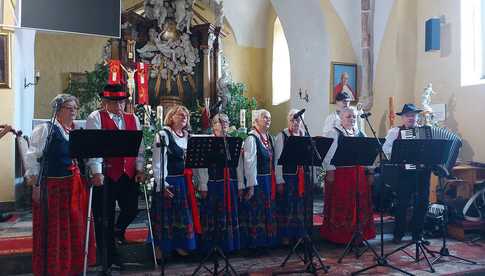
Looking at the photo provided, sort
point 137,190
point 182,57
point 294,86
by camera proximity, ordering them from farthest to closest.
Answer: point 182,57 → point 294,86 → point 137,190

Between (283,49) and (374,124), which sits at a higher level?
(283,49)

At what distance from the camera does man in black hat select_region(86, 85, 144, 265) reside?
173 inches

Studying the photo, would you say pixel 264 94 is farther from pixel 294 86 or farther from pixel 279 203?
pixel 279 203

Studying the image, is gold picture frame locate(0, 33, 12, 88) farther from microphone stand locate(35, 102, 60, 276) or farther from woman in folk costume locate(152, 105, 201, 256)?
woman in folk costume locate(152, 105, 201, 256)

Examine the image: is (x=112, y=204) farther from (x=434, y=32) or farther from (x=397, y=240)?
(x=434, y=32)

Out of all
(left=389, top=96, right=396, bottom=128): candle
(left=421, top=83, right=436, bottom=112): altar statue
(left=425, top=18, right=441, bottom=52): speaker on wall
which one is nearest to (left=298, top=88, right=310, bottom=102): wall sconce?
(left=389, top=96, right=396, bottom=128): candle

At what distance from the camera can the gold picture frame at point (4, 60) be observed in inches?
279

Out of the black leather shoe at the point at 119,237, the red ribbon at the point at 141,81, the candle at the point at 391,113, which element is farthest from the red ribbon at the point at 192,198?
the red ribbon at the point at 141,81

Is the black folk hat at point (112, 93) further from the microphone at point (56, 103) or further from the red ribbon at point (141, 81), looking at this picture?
the red ribbon at point (141, 81)

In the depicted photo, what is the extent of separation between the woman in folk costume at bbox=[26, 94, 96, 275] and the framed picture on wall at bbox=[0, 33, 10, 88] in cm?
368

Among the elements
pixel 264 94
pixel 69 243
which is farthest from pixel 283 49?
pixel 69 243

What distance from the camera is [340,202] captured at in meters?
5.62

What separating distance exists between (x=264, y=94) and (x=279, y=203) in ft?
30.2

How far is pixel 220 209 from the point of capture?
4957 mm
